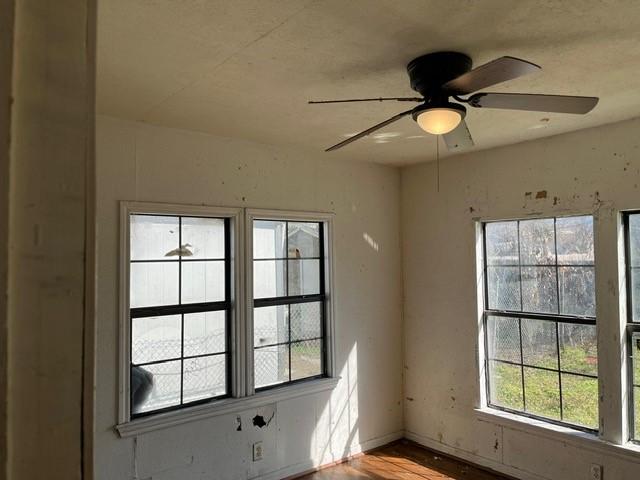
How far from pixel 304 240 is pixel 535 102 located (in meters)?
2.36

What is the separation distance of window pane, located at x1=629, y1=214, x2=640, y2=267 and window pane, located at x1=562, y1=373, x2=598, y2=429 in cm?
90

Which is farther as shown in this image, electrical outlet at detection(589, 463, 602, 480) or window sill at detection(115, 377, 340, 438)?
electrical outlet at detection(589, 463, 602, 480)

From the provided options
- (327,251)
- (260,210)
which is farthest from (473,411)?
(260,210)

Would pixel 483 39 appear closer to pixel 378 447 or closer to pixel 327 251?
Answer: pixel 327 251

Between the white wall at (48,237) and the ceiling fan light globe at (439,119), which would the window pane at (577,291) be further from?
the white wall at (48,237)

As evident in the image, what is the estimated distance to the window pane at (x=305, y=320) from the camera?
3.82 meters

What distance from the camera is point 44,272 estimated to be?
0.39 m

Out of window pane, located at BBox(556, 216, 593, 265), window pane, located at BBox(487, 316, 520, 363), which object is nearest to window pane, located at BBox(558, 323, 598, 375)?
window pane, located at BBox(487, 316, 520, 363)

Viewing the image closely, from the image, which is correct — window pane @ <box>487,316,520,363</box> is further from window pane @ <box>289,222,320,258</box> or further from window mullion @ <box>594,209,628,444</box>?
window pane @ <box>289,222,320,258</box>

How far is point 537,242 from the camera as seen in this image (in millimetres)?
3605

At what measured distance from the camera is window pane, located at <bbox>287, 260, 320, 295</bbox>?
151 inches

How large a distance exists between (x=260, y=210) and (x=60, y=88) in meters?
3.16

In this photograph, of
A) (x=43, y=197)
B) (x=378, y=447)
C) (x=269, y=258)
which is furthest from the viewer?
(x=378, y=447)

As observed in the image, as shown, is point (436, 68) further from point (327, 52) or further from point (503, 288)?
point (503, 288)
